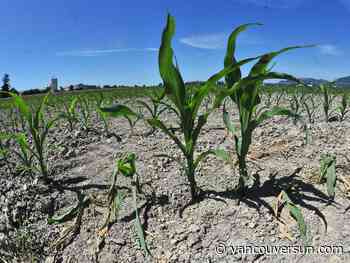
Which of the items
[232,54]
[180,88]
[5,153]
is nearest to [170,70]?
[180,88]

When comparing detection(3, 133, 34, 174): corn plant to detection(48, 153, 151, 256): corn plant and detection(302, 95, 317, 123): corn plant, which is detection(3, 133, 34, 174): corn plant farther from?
detection(302, 95, 317, 123): corn plant

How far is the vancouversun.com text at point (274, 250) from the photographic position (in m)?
1.20

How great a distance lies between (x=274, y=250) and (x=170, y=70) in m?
0.82

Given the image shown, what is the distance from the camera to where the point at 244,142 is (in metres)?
1.52

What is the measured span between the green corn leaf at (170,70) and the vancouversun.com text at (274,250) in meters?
0.61

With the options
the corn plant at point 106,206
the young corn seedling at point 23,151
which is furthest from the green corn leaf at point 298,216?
the young corn seedling at point 23,151

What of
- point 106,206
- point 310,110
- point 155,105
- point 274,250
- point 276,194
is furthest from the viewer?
point 310,110

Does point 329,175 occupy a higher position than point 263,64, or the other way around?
point 263,64

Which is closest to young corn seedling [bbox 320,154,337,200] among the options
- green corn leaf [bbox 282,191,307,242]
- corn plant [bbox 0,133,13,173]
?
green corn leaf [bbox 282,191,307,242]

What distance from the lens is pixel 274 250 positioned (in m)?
1.25

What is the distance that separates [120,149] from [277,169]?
3.77 feet

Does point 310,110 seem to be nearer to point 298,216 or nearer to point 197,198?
point 197,198

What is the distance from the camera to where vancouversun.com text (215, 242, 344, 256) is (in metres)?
1.20

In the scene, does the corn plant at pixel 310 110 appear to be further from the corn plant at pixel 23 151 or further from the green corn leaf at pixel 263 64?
Result: the corn plant at pixel 23 151
